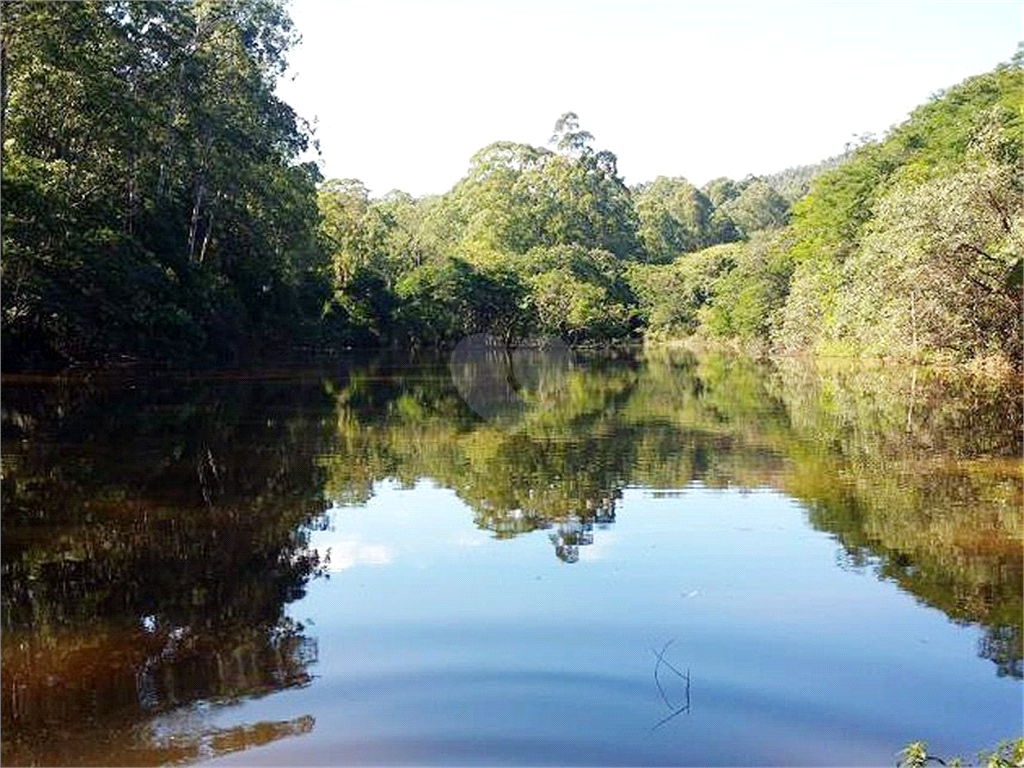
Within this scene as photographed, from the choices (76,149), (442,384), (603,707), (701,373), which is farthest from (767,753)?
(701,373)

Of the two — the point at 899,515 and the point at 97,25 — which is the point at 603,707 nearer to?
the point at 899,515

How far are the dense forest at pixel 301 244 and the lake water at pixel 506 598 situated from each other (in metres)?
2.40

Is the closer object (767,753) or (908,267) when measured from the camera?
(767,753)

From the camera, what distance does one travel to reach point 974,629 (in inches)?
273

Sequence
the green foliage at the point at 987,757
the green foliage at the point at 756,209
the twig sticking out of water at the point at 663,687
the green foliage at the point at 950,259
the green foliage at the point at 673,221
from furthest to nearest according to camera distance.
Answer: the green foliage at the point at 756,209
the green foliage at the point at 673,221
the green foliage at the point at 950,259
the twig sticking out of water at the point at 663,687
the green foliage at the point at 987,757

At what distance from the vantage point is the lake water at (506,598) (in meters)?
5.31

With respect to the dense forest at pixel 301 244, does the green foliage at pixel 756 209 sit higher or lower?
higher

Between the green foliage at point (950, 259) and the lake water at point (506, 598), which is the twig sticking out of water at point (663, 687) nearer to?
the lake water at point (506, 598)

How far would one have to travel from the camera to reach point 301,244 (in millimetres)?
45969

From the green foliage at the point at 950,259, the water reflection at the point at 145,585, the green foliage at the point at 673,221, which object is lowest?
the water reflection at the point at 145,585

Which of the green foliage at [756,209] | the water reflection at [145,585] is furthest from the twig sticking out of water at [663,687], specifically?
the green foliage at [756,209]

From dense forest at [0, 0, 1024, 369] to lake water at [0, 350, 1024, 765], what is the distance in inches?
94.6

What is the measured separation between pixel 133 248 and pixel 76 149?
3172 mm

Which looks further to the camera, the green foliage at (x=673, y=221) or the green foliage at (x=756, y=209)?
the green foliage at (x=756, y=209)
